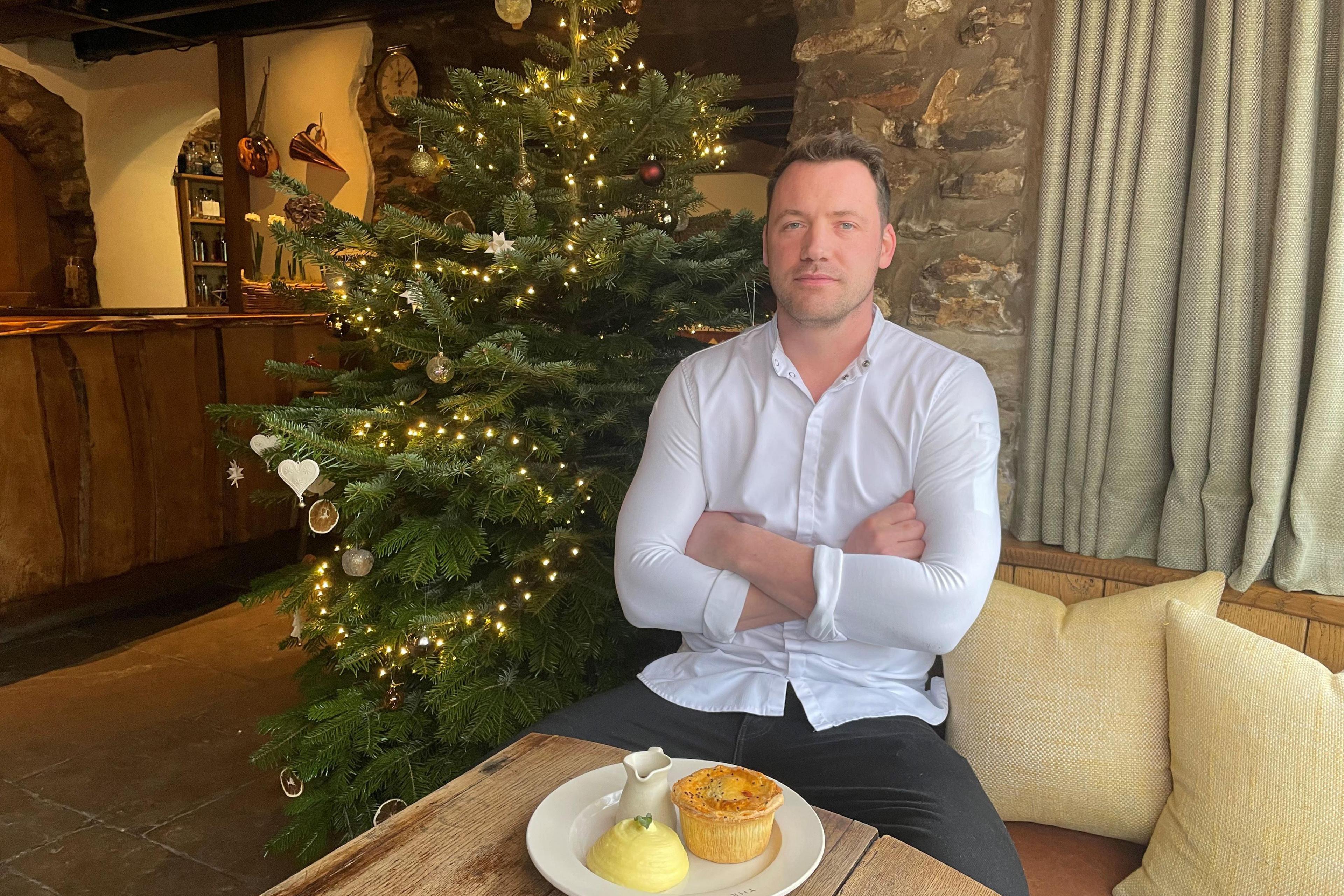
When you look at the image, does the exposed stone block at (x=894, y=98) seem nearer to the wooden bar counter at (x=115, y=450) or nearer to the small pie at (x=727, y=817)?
the small pie at (x=727, y=817)

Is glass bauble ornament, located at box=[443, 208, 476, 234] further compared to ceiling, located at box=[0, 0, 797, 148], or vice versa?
ceiling, located at box=[0, 0, 797, 148]

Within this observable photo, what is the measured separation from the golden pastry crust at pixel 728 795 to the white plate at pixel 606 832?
1.6 inches

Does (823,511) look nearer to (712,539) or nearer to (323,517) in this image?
(712,539)

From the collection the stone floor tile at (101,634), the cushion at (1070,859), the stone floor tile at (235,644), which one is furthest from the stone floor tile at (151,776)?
the cushion at (1070,859)

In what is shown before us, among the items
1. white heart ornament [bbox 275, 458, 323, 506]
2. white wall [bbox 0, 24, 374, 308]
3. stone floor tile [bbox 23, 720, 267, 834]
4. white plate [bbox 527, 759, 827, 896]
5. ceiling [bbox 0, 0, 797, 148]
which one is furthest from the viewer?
white wall [bbox 0, 24, 374, 308]

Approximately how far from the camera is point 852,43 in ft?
7.30

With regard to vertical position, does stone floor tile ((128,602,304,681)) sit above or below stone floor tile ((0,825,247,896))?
above

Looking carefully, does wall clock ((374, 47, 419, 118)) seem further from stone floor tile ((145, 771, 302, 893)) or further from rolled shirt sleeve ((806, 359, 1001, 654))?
rolled shirt sleeve ((806, 359, 1001, 654))

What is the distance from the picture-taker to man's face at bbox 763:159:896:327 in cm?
172

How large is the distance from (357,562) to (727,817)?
1.23 metres

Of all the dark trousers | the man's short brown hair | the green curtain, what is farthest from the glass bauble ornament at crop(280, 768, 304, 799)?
the green curtain

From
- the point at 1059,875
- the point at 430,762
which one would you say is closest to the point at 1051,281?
the point at 1059,875

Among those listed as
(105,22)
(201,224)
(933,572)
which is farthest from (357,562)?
(201,224)

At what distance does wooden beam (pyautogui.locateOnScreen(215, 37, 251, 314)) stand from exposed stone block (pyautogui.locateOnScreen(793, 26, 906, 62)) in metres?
4.28
